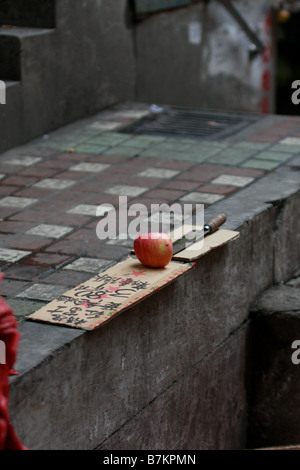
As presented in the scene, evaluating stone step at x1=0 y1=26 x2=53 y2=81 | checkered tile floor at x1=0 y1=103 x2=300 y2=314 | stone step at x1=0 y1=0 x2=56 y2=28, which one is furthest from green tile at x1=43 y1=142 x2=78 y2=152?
stone step at x1=0 y1=0 x2=56 y2=28

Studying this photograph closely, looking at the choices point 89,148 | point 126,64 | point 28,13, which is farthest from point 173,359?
point 126,64

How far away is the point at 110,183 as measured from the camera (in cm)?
583

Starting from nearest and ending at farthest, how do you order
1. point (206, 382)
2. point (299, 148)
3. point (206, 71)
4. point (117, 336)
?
point (117, 336), point (206, 382), point (299, 148), point (206, 71)

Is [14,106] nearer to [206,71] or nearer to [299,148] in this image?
[299,148]

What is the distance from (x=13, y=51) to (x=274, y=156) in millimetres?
2075

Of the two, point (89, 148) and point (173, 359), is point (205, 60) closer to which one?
point (89, 148)

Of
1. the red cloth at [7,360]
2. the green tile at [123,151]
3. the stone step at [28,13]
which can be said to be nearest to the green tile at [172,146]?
the green tile at [123,151]

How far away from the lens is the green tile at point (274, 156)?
6266 mm

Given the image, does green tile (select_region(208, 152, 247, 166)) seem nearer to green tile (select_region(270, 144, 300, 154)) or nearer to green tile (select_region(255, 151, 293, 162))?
green tile (select_region(255, 151, 293, 162))

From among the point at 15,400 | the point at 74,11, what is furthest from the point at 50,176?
the point at 15,400

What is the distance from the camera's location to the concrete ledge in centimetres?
343

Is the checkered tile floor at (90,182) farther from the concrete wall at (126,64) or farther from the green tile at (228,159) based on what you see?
the concrete wall at (126,64)

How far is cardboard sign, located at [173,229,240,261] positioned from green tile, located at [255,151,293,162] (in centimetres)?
176
